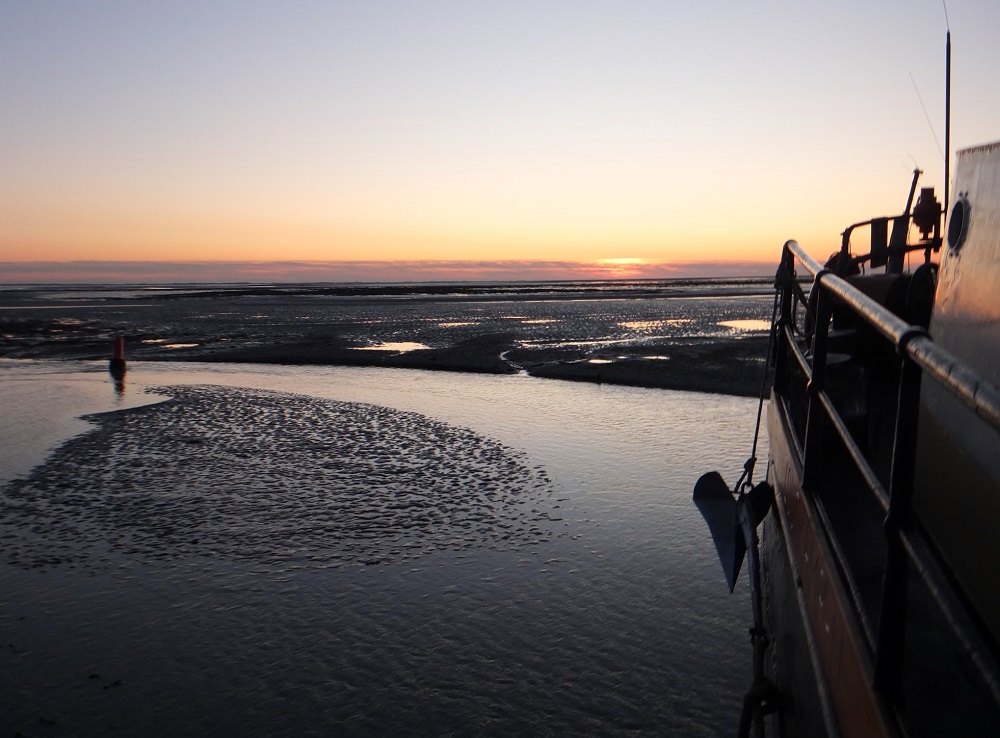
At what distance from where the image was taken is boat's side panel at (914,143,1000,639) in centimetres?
245

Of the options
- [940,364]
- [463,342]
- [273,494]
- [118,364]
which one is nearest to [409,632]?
[273,494]

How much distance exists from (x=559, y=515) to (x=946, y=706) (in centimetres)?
599

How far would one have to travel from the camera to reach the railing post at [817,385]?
3.27 m

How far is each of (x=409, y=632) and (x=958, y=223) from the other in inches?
166

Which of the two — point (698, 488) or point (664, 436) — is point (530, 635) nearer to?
point (698, 488)

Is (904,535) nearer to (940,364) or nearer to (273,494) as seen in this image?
(940,364)

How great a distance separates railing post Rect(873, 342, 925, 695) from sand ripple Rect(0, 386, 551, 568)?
532cm

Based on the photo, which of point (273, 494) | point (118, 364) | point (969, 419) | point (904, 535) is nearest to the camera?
point (904, 535)

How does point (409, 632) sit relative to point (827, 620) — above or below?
below

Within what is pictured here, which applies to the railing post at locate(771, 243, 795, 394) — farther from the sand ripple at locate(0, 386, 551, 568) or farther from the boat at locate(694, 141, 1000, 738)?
the sand ripple at locate(0, 386, 551, 568)

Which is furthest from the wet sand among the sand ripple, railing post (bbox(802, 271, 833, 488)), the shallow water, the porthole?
the porthole

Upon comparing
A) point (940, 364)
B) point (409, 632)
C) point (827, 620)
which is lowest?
point (409, 632)

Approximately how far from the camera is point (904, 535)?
1833 millimetres

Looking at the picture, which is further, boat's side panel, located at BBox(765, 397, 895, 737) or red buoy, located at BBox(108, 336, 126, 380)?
red buoy, located at BBox(108, 336, 126, 380)
